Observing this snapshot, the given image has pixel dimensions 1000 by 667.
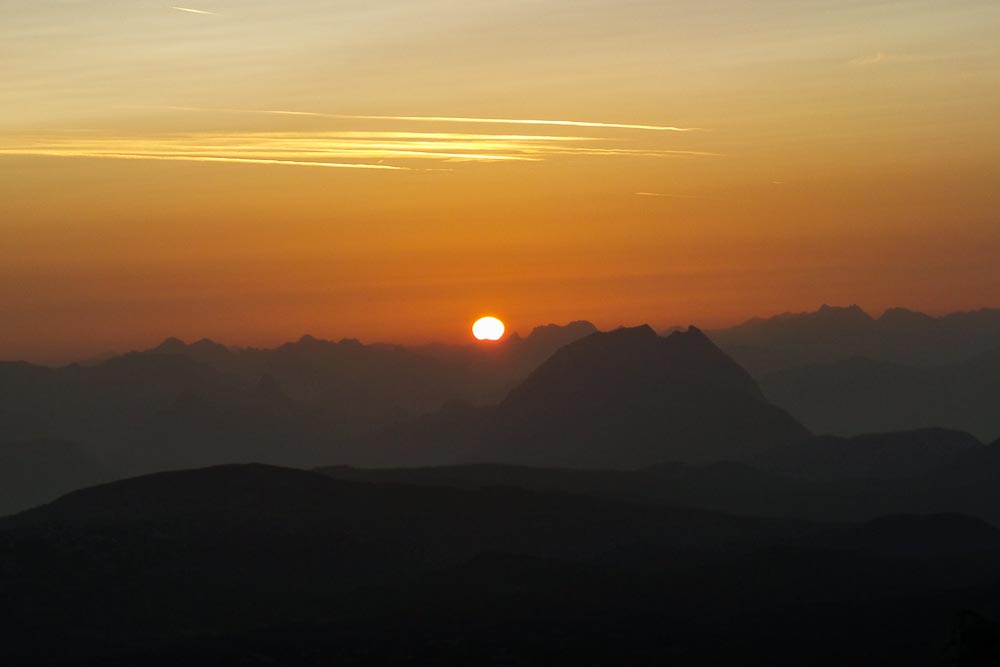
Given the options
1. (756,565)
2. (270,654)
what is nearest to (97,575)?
(270,654)

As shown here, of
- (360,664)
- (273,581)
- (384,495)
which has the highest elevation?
(384,495)

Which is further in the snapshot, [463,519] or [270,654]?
[463,519]

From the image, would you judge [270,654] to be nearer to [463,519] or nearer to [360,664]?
[360,664]

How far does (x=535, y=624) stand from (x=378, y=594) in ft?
80.8

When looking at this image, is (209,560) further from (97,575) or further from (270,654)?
(270,654)

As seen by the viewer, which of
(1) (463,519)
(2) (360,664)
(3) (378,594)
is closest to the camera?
(2) (360,664)

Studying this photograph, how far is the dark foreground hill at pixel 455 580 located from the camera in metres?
112

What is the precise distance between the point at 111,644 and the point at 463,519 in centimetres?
5967

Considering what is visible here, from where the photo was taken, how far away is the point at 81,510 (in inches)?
6737

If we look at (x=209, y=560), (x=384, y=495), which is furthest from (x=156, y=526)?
(x=384, y=495)

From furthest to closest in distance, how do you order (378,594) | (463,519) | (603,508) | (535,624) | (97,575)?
(603,508), (463,519), (97,575), (378,594), (535,624)

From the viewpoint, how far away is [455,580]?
138m

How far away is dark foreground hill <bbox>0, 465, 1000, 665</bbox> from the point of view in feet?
367

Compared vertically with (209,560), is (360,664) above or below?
below
